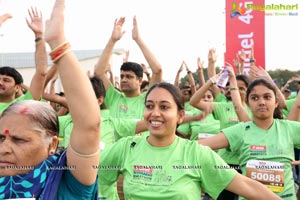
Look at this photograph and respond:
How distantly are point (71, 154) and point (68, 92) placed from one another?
0.84 ft

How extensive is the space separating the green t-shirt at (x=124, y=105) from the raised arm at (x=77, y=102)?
350cm

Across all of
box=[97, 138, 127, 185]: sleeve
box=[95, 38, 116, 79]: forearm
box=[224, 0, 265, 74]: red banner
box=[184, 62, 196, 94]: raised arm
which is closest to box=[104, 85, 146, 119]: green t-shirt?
box=[95, 38, 116, 79]: forearm

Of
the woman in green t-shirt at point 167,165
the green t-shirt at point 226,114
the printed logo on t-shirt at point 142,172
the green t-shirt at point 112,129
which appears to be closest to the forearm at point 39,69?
the green t-shirt at point 112,129

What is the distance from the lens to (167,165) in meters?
2.68

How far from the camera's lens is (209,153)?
106 inches

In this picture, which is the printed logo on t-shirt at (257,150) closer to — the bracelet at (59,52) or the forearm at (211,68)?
the bracelet at (59,52)

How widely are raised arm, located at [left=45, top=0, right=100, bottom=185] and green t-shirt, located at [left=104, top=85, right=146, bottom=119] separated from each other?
3.50 m

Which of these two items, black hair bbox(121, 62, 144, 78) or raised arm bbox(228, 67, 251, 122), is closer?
raised arm bbox(228, 67, 251, 122)

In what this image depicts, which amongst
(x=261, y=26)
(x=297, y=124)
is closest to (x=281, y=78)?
(x=261, y=26)

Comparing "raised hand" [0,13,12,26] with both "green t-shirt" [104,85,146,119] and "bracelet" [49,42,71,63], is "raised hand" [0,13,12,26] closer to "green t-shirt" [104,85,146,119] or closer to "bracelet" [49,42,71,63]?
"green t-shirt" [104,85,146,119]

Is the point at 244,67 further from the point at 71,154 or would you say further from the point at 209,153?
the point at 71,154

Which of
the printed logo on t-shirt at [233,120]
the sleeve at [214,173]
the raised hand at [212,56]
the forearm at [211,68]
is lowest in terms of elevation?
the printed logo on t-shirt at [233,120]

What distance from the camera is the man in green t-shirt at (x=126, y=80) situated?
524 centimetres

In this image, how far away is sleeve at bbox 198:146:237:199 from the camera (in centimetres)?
262
